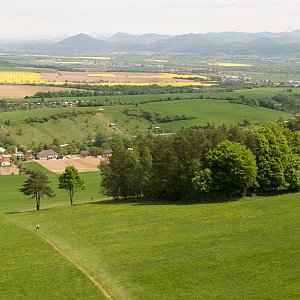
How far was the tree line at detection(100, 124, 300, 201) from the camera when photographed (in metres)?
57.2

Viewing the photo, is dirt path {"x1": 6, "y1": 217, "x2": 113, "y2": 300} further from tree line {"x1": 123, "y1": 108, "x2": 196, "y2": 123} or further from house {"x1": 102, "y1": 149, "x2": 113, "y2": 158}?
tree line {"x1": 123, "y1": 108, "x2": 196, "y2": 123}

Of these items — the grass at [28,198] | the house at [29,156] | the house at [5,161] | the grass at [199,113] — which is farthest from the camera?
the grass at [199,113]

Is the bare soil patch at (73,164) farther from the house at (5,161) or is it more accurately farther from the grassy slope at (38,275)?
the grassy slope at (38,275)

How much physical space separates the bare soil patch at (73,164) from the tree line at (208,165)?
36.5 meters

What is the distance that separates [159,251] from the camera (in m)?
37.8

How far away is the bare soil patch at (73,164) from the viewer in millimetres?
101706

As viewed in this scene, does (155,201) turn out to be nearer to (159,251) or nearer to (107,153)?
(159,251)

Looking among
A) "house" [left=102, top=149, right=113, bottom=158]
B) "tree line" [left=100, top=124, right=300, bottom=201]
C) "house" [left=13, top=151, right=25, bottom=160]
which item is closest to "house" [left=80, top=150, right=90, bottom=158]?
"house" [left=102, top=149, right=113, bottom=158]

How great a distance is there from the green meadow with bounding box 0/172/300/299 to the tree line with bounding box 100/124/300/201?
7.71ft

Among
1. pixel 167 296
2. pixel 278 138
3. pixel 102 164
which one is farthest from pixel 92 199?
pixel 167 296

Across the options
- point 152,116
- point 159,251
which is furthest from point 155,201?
point 152,116

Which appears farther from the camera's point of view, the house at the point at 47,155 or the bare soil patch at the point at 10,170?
the house at the point at 47,155

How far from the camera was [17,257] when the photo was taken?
39.0 metres

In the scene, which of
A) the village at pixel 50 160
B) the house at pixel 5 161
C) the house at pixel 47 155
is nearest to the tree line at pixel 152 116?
the village at pixel 50 160
